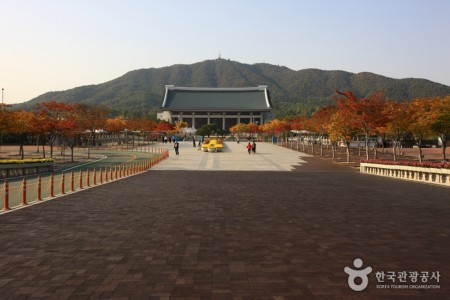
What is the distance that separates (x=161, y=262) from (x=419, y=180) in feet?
62.0

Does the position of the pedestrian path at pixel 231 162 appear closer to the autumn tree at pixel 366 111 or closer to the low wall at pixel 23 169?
the autumn tree at pixel 366 111

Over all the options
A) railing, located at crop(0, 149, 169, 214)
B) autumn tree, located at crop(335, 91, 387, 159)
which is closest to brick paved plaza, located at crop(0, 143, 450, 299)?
railing, located at crop(0, 149, 169, 214)

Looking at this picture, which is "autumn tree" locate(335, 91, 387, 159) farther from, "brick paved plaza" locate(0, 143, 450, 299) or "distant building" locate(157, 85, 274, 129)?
"distant building" locate(157, 85, 274, 129)

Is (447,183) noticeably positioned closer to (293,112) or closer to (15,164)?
(15,164)

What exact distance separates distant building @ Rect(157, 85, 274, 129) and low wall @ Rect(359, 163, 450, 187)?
96.2 meters

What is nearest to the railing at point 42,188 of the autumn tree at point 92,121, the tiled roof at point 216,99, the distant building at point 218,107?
the autumn tree at point 92,121

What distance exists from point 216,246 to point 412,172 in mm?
18193

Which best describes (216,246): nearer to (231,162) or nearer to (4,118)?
(231,162)

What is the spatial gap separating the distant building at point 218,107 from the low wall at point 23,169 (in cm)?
9606

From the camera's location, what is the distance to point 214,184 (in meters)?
19.4

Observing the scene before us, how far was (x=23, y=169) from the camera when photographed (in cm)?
2430

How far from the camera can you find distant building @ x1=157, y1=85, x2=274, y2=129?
405 feet

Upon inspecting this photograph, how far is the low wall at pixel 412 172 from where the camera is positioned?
20.0 meters

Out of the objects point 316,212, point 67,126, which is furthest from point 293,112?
point 316,212
